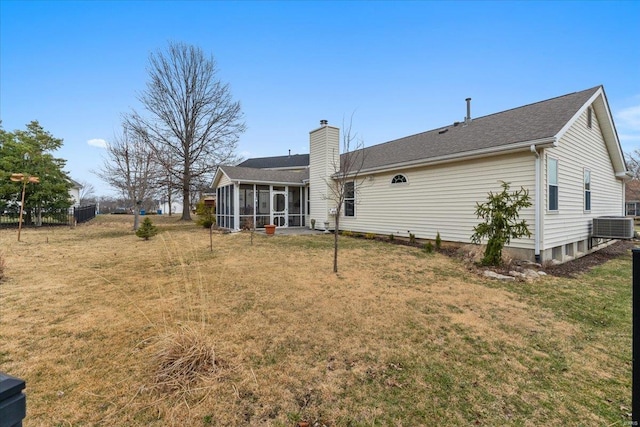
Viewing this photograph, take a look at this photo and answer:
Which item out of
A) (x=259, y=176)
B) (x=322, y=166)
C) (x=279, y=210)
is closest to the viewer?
(x=322, y=166)

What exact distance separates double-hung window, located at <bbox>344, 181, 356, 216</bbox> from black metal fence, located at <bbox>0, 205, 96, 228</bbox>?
16.8m

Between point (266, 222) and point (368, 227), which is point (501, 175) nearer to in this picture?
point (368, 227)

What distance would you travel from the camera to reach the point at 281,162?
34688 mm

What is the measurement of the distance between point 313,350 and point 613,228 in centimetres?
1181

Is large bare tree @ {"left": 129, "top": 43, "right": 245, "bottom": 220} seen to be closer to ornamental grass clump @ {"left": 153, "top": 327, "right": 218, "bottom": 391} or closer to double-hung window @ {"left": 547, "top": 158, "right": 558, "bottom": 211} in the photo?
ornamental grass clump @ {"left": 153, "top": 327, "right": 218, "bottom": 391}

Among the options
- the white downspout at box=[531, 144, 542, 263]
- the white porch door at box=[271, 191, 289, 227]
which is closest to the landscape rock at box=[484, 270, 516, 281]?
the white downspout at box=[531, 144, 542, 263]

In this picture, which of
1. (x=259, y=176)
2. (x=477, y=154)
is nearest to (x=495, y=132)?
(x=477, y=154)

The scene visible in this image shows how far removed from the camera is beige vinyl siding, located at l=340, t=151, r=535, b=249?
764 cm

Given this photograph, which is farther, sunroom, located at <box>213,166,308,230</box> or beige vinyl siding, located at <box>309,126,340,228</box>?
sunroom, located at <box>213,166,308,230</box>

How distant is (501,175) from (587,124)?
4.24m

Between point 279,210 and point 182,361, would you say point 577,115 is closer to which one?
point 182,361

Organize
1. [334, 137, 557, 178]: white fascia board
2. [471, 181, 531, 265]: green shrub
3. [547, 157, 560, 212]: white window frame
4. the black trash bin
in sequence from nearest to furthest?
the black trash bin, [471, 181, 531, 265]: green shrub, [334, 137, 557, 178]: white fascia board, [547, 157, 560, 212]: white window frame

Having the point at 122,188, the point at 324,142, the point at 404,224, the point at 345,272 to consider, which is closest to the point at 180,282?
the point at 345,272

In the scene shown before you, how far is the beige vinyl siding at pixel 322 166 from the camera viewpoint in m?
13.7
